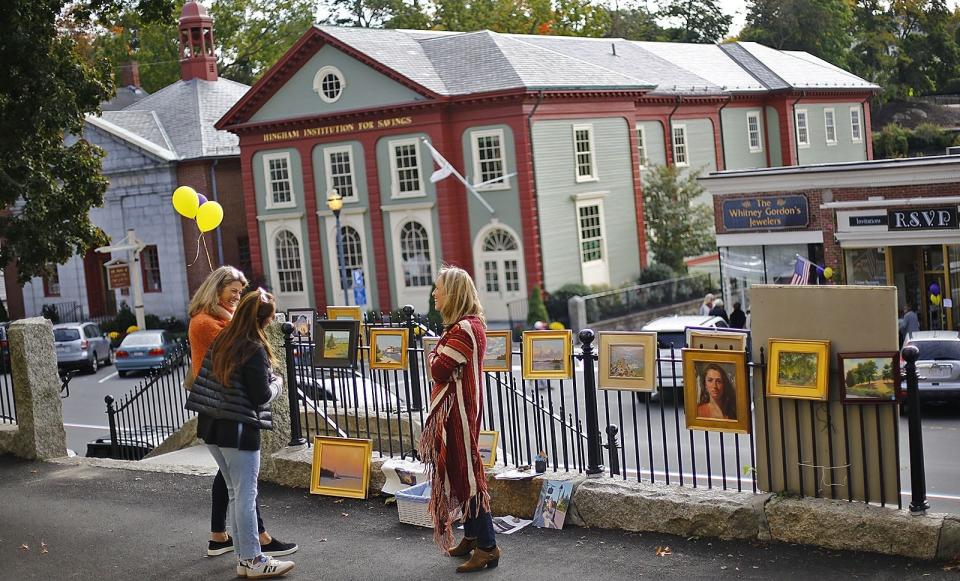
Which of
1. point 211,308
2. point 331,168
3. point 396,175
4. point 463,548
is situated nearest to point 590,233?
point 396,175

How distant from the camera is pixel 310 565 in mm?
8211

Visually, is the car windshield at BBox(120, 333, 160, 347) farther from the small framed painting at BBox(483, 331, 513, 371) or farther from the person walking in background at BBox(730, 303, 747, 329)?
the small framed painting at BBox(483, 331, 513, 371)

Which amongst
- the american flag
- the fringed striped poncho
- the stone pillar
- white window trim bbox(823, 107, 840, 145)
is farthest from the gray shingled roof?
the fringed striped poncho

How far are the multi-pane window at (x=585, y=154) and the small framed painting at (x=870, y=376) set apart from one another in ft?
98.4

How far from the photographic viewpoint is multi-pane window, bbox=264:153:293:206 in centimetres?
4016

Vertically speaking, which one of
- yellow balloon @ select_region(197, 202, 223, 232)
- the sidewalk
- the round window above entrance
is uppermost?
the round window above entrance

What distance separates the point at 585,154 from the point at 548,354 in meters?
28.9

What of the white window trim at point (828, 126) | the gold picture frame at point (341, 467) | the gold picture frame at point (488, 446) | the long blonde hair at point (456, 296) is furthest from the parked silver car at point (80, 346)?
the white window trim at point (828, 126)

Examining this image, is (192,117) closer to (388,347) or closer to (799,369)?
(388,347)

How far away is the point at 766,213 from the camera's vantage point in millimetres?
30469

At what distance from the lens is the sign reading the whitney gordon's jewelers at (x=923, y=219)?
26672mm

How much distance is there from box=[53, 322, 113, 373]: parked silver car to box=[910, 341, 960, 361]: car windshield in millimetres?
24671

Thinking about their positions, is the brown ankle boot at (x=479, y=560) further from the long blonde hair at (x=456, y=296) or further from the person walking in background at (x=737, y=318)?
the person walking in background at (x=737, y=318)

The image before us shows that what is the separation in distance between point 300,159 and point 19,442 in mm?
27593
